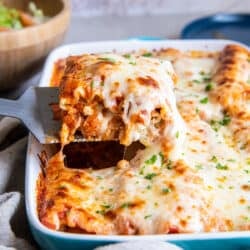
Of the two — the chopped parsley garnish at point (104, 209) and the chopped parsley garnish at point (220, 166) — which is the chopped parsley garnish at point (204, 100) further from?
the chopped parsley garnish at point (104, 209)

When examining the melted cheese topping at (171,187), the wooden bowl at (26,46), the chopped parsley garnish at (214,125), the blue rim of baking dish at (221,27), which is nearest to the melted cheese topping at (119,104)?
the melted cheese topping at (171,187)

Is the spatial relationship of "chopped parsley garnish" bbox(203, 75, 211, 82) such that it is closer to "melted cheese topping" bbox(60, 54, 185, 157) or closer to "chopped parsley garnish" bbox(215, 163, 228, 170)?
"melted cheese topping" bbox(60, 54, 185, 157)

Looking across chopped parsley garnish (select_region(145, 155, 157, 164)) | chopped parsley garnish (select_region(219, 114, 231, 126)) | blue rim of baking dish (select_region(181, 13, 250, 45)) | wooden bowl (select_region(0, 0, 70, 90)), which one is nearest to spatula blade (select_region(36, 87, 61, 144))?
chopped parsley garnish (select_region(145, 155, 157, 164))

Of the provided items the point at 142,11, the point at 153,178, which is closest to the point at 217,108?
the point at 153,178

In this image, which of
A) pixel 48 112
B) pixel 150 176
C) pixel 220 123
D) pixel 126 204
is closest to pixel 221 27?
pixel 220 123

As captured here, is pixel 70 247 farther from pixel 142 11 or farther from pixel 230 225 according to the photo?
pixel 142 11
